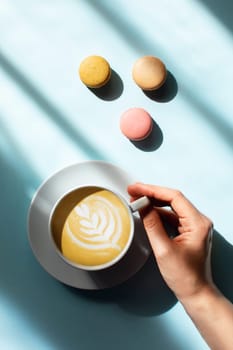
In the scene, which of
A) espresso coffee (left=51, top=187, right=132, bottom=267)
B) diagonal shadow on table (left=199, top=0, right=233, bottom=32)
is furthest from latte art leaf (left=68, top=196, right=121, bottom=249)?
diagonal shadow on table (left=199, top=0, right=233, bottom=32)

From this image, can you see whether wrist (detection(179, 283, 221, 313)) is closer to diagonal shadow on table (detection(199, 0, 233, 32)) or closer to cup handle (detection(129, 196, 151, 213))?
cup handle (detection(129, 196, 151, 213))

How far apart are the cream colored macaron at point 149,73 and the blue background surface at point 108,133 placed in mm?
24

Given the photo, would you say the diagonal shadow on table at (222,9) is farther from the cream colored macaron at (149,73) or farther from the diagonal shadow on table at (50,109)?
the diagonal shadow on table at (50,109)

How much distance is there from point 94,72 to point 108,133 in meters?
0.10

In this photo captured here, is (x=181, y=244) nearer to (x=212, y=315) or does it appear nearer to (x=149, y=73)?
(x=212, y=315)

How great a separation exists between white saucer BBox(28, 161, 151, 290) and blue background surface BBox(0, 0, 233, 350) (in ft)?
0.11

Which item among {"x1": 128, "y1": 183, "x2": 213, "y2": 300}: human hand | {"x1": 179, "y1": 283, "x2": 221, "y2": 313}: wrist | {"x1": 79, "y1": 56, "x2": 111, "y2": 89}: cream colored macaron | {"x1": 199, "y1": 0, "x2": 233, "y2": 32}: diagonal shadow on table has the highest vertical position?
{"x1": 79, "y1": 56, "x2": 111, "y2": 89}: cream colored macaron

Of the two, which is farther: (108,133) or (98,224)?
(108,133)

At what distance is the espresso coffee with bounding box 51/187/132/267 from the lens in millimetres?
865

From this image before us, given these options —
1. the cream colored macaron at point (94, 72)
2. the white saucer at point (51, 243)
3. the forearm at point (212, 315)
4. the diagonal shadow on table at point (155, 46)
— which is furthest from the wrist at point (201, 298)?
the cream colored macaron at point (94, 72)

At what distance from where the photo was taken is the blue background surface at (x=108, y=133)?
0.94m

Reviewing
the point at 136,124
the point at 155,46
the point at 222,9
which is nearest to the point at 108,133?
the point at 136,124

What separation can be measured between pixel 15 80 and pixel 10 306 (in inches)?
14.5

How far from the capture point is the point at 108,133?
97 centimetres
